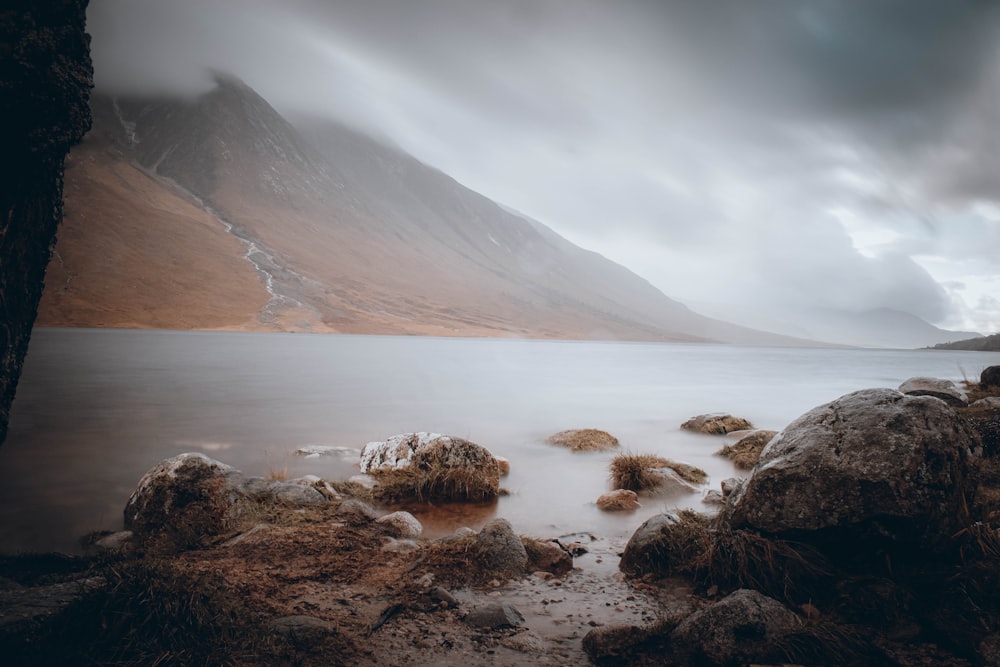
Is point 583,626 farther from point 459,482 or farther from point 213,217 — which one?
point 213,217

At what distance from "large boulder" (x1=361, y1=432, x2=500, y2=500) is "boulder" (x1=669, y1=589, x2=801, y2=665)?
5717 mm

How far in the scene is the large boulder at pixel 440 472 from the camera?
31.1ft

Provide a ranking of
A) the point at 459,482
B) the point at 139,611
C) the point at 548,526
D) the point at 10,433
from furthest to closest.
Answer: the point at 10,433 → the point at 459,482 → the point at 548,526 → the point at 139,611

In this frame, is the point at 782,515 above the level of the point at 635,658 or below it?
above

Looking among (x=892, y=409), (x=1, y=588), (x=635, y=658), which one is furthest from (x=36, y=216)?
(x=892, y=409)

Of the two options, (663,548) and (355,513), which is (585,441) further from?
(663,548)

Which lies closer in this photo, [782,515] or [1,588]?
[1,588]

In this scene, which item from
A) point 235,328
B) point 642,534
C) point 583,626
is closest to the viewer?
point 583,626

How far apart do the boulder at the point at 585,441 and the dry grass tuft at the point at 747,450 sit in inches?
126

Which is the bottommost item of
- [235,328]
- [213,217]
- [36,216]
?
[235,328]

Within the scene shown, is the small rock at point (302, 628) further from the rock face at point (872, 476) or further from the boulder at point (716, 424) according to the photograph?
the boulder at point (716, 424)

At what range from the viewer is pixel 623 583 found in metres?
5.82

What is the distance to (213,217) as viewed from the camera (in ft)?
632

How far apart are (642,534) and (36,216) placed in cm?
992
